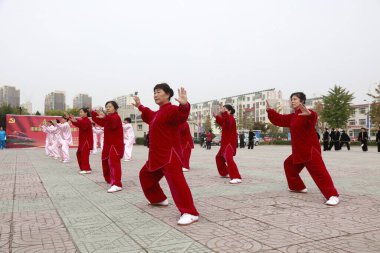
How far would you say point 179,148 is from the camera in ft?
15.6

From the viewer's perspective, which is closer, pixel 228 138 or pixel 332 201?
pixel 332 201

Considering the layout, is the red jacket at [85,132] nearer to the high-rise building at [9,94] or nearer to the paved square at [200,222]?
the paved square at [200,222]

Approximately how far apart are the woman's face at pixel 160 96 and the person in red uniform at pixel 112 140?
245cm

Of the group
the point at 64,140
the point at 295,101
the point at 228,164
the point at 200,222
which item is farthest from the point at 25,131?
the point at 200,222

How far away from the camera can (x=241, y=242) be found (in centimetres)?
346

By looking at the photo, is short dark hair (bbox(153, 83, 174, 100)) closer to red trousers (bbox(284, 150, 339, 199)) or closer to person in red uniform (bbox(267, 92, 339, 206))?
person in red uniform (bbox(267, 92, 339, 206))

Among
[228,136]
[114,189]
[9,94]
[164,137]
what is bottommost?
[114,189]

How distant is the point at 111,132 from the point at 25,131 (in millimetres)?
25230

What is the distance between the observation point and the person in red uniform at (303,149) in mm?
5551

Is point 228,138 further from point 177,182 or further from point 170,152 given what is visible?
point 177,182

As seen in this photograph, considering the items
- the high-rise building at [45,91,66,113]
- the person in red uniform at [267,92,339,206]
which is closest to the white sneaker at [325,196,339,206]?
the person in red uniform at [267,92,339,206]

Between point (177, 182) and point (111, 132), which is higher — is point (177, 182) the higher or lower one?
the lower one

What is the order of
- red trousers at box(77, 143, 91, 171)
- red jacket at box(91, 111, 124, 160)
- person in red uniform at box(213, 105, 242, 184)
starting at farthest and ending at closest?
red trousers at box(77, 143, 91, 171)
person in red uniform at box(213, 105, 242, 184)
red jacket at box(91, 111, 124, 160)

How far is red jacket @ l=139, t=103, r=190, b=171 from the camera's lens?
4598 mm
